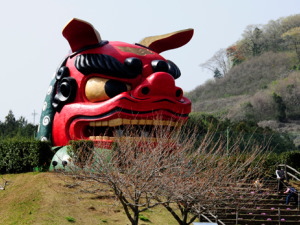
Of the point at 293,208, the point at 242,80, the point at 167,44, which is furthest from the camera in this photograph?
the point at 242,80

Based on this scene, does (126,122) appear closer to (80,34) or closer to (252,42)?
(80,34)

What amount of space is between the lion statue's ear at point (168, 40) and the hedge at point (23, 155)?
6.15 metres

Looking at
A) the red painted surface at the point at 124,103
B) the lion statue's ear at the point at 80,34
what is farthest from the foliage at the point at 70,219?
the lion statue's ear at the point at 80,34

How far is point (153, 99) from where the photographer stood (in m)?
16.8

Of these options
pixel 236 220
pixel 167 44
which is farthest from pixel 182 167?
pixel 167 44

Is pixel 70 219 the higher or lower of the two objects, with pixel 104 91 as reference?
lower

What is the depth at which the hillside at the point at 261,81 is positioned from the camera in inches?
2415

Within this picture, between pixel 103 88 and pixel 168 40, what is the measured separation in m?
4.61

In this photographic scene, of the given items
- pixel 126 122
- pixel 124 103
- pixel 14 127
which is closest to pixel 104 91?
pixel 124 103

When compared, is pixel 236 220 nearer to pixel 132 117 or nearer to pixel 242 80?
pixel 132 117

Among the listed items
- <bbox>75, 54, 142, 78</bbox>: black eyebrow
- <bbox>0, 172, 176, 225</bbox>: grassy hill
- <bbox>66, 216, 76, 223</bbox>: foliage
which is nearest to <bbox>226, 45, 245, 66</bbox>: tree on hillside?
<bbox>75, 54, 142, 78</bbox>: black eyebrow

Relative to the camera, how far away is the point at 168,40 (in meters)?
20.3

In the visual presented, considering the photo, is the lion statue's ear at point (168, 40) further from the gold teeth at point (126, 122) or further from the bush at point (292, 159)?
the bush at point (292, 159)

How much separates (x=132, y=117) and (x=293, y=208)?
6.30m
